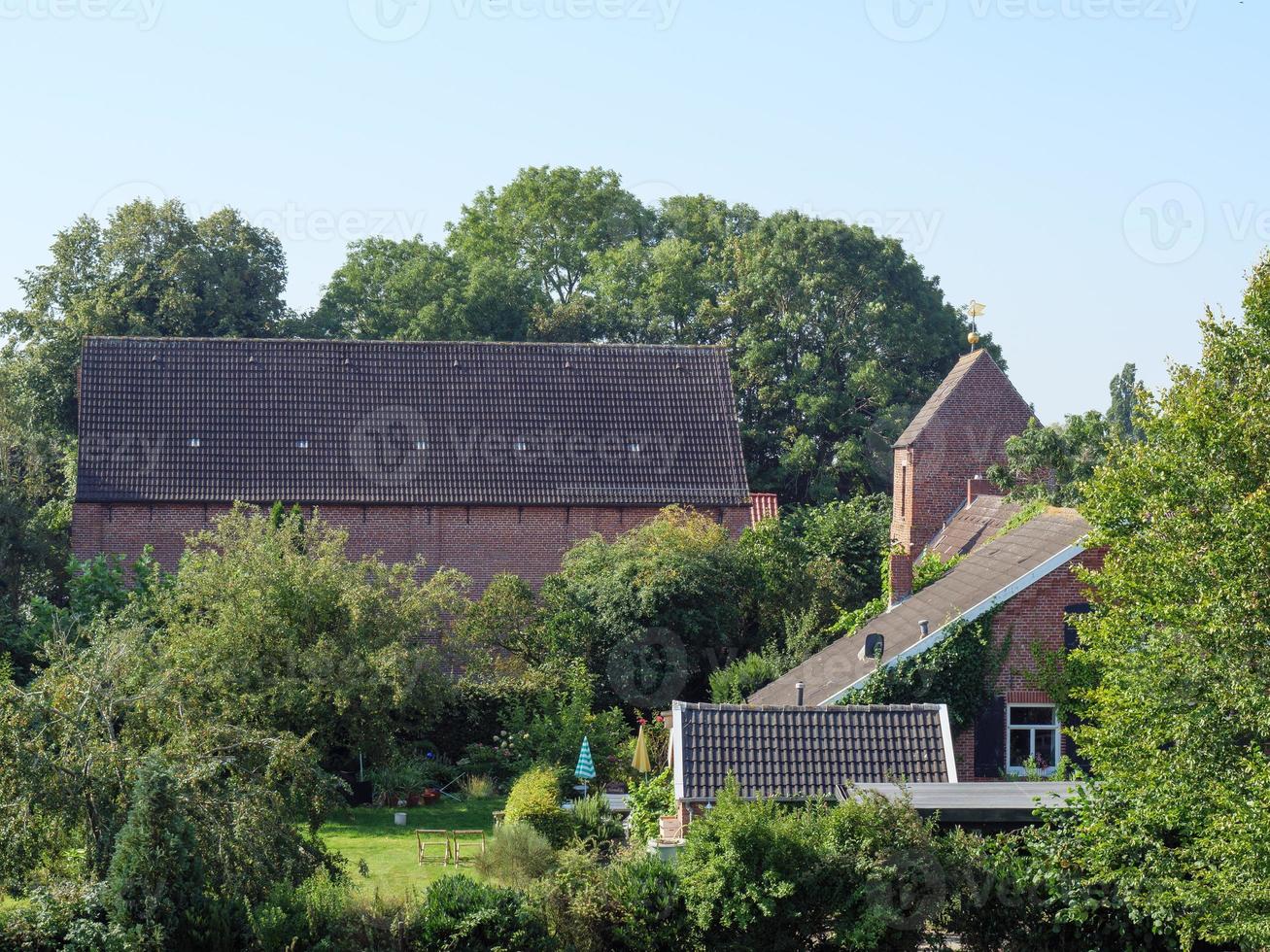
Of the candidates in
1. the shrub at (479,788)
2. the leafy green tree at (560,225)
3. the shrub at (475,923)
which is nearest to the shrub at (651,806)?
the shrub at (475,923)

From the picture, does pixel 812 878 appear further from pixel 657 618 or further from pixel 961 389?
pixel 961 389

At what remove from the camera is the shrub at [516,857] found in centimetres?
1917

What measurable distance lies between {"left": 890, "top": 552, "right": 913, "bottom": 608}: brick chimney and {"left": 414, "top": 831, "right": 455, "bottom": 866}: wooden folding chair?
9227mm

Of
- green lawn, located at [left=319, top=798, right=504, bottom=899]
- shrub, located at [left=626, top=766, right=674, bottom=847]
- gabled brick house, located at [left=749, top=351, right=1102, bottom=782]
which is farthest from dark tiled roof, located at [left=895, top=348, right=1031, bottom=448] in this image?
shrub, located at [left=626, top=766, right=674, bottom=847]

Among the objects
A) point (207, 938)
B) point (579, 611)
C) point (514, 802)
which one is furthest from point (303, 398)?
point (207, 938)

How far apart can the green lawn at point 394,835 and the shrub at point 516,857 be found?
835 millimetres

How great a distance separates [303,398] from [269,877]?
21.3 metres

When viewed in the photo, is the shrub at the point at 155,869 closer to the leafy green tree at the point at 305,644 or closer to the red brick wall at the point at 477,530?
the leafy green tree at the point at 305,644

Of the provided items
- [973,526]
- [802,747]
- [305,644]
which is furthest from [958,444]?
[802,747]

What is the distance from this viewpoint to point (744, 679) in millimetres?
27219

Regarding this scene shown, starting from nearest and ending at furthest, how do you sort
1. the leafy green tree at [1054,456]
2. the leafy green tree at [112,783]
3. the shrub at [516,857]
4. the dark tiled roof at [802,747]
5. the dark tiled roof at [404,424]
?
the leafy green tree at [112,783], the dark tiled roof at [802,747], the shrub at [516,857], the leafy green tree at [1054,456], the dark tiled roof at [404,424]

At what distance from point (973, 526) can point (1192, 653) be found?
17247mm

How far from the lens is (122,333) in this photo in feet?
141

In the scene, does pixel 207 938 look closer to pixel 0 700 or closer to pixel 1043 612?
pixel 0 700
